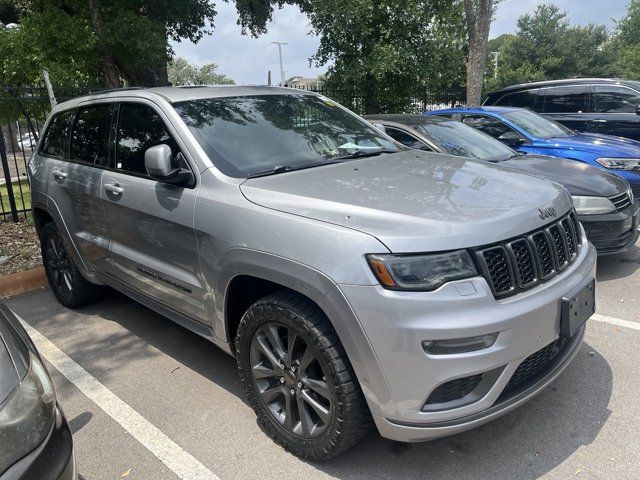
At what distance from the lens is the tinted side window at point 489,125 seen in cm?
695

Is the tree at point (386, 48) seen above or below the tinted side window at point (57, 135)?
above

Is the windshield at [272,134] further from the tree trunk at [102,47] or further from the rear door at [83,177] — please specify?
the tree trunk at [102,47]

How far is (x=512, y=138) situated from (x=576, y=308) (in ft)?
15.6

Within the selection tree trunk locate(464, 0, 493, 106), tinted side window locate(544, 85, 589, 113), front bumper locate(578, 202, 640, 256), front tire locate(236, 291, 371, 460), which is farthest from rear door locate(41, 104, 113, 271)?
tree trunk locate(464, 0, 493, 106)

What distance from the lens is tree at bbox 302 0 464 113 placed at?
37.2ft

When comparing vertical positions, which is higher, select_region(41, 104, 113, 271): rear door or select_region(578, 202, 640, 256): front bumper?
select_region(41, 104, 113, 271): rear door

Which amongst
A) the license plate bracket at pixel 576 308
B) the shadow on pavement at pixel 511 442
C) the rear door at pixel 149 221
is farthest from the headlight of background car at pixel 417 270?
the rear door at pixel 149 221

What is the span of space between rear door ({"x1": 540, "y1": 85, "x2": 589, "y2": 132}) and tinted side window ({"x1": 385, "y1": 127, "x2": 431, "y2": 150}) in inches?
182

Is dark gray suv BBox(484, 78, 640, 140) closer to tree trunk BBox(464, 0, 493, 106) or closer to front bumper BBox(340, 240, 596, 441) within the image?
tree trunk BBox(464, 0, 493, 106)

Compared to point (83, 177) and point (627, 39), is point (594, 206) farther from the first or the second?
point (627, 39)

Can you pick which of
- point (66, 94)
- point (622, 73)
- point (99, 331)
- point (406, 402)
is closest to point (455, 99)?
point (66, 94)

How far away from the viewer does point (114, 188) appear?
357 cm

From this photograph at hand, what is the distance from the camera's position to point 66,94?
329 inches

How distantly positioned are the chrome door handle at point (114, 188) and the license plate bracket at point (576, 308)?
9.00 feet
